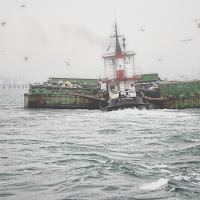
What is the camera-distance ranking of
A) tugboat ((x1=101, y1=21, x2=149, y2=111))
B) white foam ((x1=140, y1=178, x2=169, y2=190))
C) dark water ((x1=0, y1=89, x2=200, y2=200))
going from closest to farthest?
dark water ((x1=0, y1=89, x2=200, y2=200)), white foam ((x1=140, y1=178, x2=169, y2=190)), tugboat ((x1=101, y1=21, x2=149, y2=111))

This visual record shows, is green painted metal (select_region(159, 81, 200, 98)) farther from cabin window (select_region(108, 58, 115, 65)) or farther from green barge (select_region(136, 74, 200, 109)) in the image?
cabin window (select_region(108, 58, 115, 65))

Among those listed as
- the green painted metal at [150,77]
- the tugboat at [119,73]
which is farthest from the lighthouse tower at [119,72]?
the green painted metal at [150,77]

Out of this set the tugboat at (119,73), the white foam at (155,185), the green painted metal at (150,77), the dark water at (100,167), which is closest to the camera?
the dark water at (100,167)

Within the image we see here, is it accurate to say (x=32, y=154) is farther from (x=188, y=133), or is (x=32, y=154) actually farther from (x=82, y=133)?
(x=188, y=133)

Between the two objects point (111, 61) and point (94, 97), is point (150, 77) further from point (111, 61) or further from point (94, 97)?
point (111, 61)

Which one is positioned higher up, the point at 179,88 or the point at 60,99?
the point at 179,88

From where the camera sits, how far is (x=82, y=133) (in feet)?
56.5

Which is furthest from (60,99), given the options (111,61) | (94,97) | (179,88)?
(179,88)

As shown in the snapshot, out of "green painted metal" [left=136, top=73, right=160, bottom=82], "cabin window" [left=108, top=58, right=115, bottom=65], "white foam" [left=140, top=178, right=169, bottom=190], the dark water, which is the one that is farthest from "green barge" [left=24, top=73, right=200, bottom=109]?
"white foam" [left=140, top=178, right=169, bottom=190]

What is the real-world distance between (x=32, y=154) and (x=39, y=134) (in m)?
5.44

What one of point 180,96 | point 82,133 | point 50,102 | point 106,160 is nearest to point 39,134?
point 82,133

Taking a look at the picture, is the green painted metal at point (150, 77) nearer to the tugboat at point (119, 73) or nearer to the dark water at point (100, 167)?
the tugboat at point (119, 73)

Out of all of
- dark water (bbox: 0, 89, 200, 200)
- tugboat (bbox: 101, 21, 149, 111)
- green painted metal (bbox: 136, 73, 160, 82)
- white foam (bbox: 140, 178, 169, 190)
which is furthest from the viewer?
green painted metal (bbox: 136, 73, 160, 82)

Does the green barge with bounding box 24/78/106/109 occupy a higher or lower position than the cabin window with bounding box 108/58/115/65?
lower
